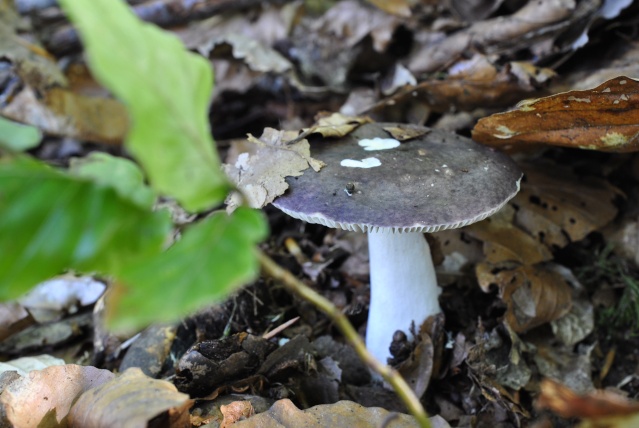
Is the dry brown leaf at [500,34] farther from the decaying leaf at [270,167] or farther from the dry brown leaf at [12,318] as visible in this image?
the dry brown leaf at [12,318]

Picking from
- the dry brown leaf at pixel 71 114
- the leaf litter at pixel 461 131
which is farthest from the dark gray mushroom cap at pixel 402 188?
the dry brown leaf at pixel 71 114

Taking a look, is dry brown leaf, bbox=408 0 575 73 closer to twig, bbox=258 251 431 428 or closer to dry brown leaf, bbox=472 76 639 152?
dry brown leaf, bbox=472 76 639 152

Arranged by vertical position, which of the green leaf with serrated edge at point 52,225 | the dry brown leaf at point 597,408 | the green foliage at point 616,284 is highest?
the green leaf with serrated edge at point 52,225

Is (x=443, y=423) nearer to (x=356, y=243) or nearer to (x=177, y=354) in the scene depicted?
(x=177, y=354)

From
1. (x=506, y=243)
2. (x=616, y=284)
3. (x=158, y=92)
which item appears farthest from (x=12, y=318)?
(x=616, y=284)

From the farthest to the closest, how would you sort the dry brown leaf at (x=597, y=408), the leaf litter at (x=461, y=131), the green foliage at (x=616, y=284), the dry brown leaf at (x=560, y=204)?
the dry brown leaf at (x=560, y=204), the green foliage at (x=616, y=284), the leaf litter at (x=461, y=131), the dry brown leaf at (x=597, y=408)

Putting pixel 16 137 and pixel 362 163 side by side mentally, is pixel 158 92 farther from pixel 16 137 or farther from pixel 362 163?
pixel 362 163
